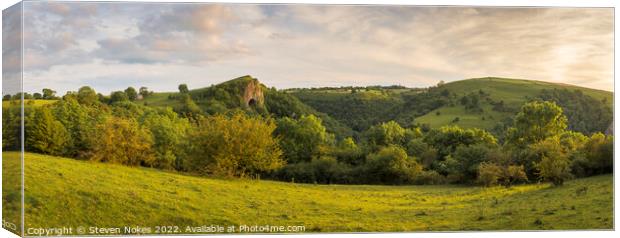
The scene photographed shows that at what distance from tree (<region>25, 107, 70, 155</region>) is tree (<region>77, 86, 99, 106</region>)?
2.43 ft

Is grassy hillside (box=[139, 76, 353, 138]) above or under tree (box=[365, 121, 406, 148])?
above

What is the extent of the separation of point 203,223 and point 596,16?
425 inches

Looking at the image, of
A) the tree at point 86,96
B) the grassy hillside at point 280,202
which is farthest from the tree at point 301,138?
the tree at point 86,96

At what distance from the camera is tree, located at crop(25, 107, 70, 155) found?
712 inches

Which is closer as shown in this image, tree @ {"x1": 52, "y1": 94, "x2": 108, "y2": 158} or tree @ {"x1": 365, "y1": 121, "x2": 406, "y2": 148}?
tree @ {"x1": 52, "y1": 94, "x2": 108, "y2": 158}

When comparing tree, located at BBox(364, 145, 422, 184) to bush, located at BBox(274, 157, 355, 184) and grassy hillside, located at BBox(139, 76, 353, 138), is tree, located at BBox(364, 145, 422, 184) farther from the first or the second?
grassy hillside, located at BBox(139, 76, 353, 138)

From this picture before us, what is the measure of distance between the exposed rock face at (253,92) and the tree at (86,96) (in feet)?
11.4

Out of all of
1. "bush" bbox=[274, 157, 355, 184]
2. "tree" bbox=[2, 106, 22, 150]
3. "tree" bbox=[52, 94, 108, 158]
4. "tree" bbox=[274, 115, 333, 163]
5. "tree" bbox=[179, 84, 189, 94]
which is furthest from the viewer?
"tree" bbox=[274, 115, 333, 163]

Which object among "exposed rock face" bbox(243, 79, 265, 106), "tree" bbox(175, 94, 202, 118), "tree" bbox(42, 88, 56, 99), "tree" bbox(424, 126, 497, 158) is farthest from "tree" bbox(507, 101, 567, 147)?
"tree" bbox(42, 88, 56, 99)

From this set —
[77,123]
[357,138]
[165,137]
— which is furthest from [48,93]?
[357,138]

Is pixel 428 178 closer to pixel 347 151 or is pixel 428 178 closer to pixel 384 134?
pixel 384 134

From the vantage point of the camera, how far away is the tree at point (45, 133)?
18094mm

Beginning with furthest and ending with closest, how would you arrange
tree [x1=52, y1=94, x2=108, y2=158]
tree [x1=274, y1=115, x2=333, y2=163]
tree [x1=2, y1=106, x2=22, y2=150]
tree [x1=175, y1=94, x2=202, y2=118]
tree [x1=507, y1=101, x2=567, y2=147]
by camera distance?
1. tree [x1=507, y1=101, x2=567, y2=147]
2. tree [x1=274, y1=115, x2=333, y2=163]
3. tree [x1=175, y1=94, x2=202, y2=118]
4. tree [x1=52, y1=94, x2=108, y2=158]
5. tree [x1=2, y1=106, x2=22, y2=150]

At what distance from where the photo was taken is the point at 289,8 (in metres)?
19.1
